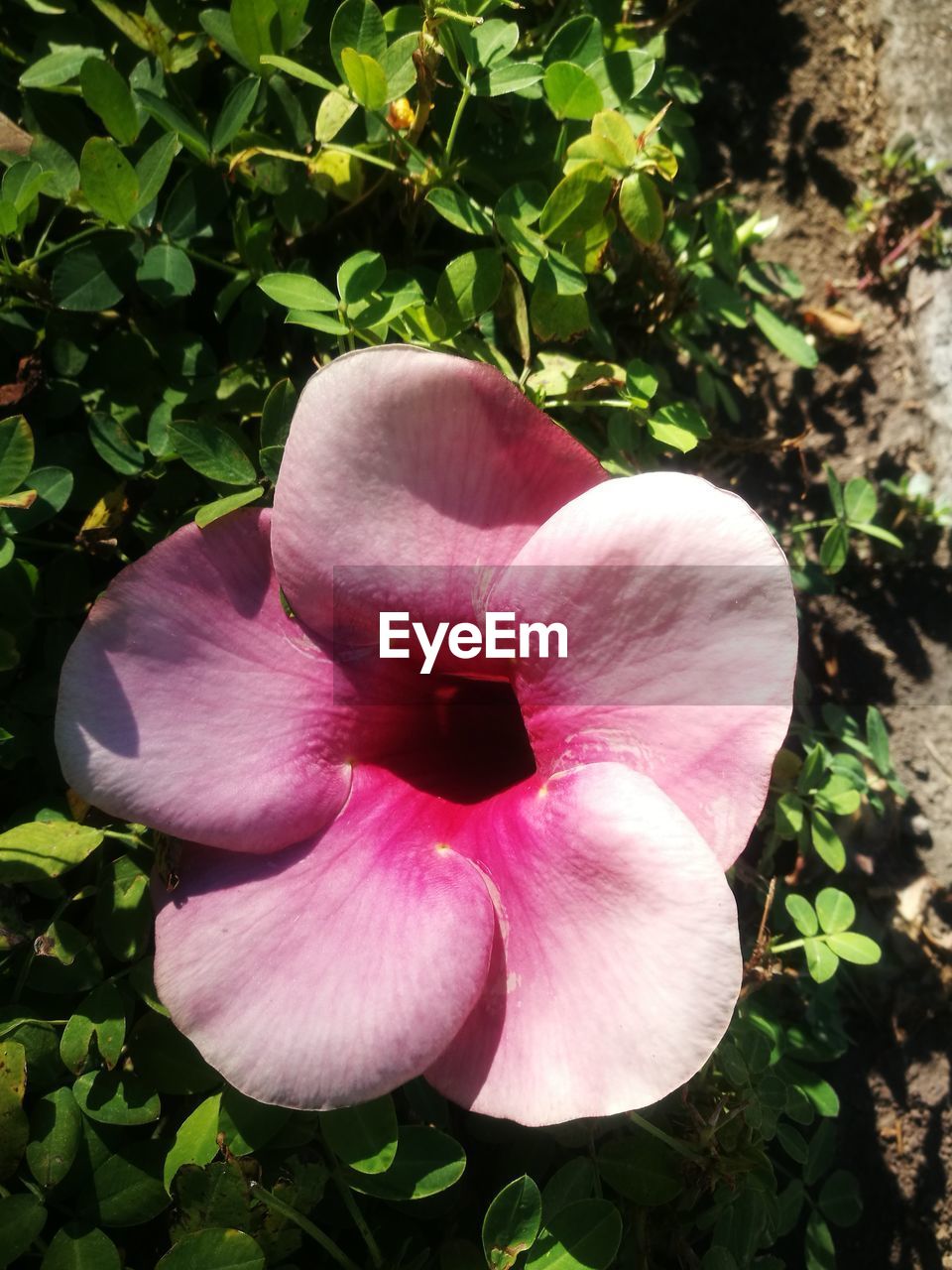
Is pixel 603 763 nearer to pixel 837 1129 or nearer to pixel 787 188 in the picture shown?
pixel 837 1129

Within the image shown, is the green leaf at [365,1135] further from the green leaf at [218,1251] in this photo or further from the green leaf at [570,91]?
the green leaf at [570,91]

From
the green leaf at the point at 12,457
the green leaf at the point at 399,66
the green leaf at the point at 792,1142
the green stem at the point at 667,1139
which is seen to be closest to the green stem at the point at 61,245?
the green leaf at the point at 12,457

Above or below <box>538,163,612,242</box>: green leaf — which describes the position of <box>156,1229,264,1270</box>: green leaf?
below

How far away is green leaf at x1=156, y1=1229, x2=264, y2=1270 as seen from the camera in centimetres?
118

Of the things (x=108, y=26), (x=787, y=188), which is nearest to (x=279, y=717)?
(x=108, y=26)

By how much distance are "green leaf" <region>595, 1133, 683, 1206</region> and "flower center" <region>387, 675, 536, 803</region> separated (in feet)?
1.82

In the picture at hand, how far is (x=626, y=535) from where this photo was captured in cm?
112

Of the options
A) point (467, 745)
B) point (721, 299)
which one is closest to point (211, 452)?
point (467, 745)

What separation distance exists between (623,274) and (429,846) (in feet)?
3.53

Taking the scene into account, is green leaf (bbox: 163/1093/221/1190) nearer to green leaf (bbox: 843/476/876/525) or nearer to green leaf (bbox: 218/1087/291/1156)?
green leaf (bbox: 218/1087/291/1156)

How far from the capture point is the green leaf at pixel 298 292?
1338mm

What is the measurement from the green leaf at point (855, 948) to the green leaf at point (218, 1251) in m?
0.93

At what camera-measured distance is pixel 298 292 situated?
136 cm

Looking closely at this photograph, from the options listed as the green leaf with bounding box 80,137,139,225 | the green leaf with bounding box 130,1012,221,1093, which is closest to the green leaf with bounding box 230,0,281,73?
the green leaf with bounding box 80,137,139,225
